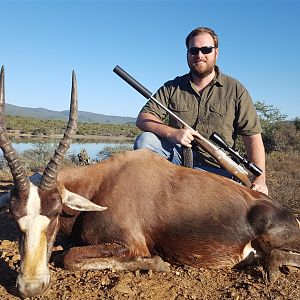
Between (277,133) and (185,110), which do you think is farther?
(277,133)

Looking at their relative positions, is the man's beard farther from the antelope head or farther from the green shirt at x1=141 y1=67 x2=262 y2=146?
the antelope head

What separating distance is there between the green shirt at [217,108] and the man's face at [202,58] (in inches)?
8.1

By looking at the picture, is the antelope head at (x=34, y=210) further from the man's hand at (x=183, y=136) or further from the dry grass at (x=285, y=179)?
the dry grass at (x=285, y=179)

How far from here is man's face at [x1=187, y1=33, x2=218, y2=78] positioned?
630 centimetres

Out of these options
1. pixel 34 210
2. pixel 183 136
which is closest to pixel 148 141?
pixel 183 136

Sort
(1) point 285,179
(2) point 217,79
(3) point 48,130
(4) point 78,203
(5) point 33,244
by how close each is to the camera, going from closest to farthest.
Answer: (5) point 33,244
(4) point 78,203
(2) point 217,79
(1) point 285,179
(3) point 48,130

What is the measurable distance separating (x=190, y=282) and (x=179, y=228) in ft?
2.05

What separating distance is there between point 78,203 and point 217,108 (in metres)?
2.95

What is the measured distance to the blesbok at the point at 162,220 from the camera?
14.1ft

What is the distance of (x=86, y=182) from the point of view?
4785 millimetres

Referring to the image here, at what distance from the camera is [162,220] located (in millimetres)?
4535

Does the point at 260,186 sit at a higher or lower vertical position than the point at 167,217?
higher

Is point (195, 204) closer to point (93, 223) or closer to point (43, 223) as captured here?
point (93, 223)

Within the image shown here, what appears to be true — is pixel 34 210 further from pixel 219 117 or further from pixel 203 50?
pixel 203 50
